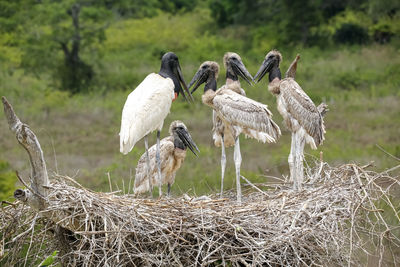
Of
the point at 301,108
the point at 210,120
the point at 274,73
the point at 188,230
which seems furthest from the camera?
the point at 210,120

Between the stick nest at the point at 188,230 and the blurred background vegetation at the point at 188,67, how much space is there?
6.79 m

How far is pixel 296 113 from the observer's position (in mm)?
8867

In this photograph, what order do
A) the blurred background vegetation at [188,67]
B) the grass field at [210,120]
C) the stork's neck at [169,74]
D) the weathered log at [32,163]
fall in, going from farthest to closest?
the blurred background vegetation at [188,67], the grass field at [210,120], the stork's neck at [169,74], the weathered log at [32,163]

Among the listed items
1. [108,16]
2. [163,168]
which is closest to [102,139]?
[108,16]

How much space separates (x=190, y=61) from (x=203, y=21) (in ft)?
24.6

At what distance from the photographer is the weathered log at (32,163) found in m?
6.11

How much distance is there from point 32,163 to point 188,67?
20433 mm

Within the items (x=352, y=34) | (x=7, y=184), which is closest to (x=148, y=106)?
(x=7, y=184)

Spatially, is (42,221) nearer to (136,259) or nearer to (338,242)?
(136,259)

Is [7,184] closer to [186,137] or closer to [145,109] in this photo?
[186,137]

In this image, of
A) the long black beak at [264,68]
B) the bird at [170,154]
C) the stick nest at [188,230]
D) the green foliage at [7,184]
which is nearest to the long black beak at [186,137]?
the bird at [170,154]

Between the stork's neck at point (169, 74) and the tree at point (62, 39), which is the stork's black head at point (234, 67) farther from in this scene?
the tree at point (62, 39)

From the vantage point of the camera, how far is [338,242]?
7277 millimetres

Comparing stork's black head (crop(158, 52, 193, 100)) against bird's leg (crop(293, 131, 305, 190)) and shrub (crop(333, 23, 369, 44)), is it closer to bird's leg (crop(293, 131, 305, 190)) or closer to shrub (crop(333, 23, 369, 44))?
bird's leg (crop(293, 131, 305, 190))
